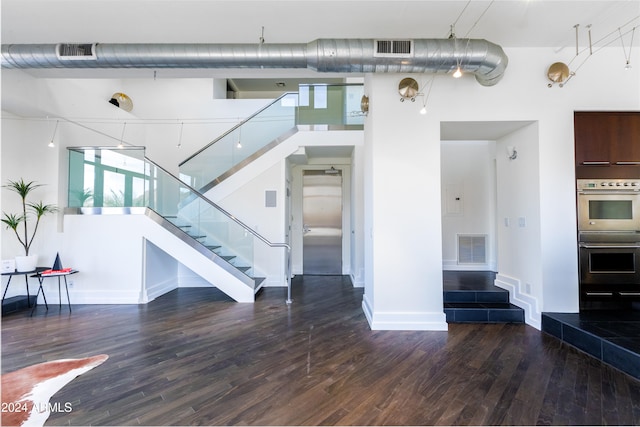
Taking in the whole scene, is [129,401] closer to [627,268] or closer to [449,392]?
[449,392]

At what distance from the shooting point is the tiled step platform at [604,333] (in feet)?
7.98

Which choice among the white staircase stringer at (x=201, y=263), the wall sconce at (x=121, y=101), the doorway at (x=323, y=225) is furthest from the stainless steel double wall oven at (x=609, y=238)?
the wall sconce at (x=121, y=101)

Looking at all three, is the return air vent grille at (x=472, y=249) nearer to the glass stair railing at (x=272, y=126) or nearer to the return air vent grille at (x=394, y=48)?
the glass stair railing at (x=272, y=126)

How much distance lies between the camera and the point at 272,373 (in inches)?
95.5

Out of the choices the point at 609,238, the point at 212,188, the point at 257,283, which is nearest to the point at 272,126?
the point at 212,188

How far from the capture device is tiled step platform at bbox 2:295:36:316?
398cm

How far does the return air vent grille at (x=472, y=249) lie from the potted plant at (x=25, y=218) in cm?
730

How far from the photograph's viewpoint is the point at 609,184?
3.30 m

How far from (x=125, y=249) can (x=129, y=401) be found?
3.21m

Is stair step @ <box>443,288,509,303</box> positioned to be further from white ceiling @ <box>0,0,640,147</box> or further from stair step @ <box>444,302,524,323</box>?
white ceiling @ <box>0,0,640,147</box>

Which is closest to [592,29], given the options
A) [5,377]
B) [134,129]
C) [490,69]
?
[490,69]

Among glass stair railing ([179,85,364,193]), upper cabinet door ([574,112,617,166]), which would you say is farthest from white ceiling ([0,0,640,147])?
glass stair railing ([179,85,364,193])

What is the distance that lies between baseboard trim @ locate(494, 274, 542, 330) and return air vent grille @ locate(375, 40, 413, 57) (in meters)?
3.24

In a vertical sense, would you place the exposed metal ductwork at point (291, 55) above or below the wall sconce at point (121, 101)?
below
